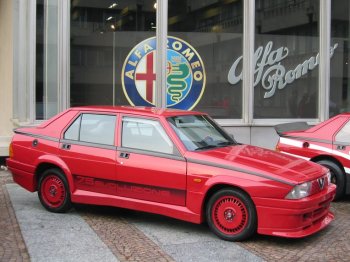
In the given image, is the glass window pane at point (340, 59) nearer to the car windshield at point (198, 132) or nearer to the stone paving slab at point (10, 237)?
the car windshield at point (198, 132)

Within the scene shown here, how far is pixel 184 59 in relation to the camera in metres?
11.9

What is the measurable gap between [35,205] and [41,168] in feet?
2.37

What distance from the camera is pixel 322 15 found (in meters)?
13.0

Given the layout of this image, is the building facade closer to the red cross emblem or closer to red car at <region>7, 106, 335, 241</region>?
the red cross emblem

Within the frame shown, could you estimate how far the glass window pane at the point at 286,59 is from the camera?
40.9 feet

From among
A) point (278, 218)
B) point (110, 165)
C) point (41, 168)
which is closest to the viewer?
point (278, 218)

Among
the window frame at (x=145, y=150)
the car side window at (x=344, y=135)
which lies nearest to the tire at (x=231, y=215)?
the window frame at (x=145, y=150)

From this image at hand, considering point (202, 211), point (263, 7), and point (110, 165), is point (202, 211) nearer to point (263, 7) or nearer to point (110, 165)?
point (110, 165)

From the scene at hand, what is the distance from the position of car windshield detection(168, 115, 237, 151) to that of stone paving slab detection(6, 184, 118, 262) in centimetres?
156

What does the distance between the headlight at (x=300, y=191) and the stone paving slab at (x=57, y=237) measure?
76.0 inches

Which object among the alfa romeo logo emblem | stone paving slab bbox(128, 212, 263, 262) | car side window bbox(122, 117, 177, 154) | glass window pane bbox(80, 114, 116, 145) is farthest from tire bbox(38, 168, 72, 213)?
the alfa romeo logo emblem

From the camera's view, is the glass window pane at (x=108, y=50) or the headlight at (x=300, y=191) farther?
the glass window pane at (x=108, y=50)

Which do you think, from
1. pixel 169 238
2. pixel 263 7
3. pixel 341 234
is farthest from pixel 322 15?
pixel 169 238

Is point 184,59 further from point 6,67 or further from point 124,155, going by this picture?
point 124,155
